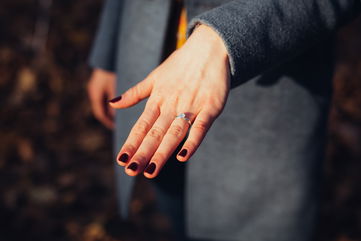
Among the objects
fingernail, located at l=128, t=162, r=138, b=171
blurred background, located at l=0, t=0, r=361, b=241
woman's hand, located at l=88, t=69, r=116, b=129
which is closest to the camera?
fingernail, located at l=128, t=162, r=138, b=171

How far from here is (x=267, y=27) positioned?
2.65 feet

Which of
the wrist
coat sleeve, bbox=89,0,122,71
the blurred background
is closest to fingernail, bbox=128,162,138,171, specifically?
the wrist

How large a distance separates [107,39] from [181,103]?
80 cm

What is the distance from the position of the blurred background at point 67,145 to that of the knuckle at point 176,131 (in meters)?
1.74

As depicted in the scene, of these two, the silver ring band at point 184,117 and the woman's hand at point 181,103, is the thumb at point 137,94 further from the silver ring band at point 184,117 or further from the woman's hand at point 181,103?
the silver ring band at point 184,117

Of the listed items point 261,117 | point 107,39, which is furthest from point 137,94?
point 107,39

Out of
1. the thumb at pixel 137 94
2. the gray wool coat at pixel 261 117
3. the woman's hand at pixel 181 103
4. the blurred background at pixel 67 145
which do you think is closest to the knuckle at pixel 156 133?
the woman's hand at pixel 181 103

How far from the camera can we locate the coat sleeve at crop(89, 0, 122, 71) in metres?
1.40

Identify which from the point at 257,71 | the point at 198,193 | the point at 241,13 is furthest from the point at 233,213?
the point at 241,13

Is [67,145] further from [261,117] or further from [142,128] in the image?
[142,128]

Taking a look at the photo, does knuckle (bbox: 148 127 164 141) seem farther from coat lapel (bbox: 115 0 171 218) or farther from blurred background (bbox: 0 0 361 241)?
blurred background (bbox: 0 0 361 241)

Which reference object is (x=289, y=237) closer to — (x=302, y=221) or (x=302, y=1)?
(x=302, y=221)

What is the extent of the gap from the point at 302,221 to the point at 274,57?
0.73 metres

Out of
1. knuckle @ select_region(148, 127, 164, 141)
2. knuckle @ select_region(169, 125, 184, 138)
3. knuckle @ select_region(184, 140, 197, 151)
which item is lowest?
knuckle @ select_region(184, 140, 197, 151)
